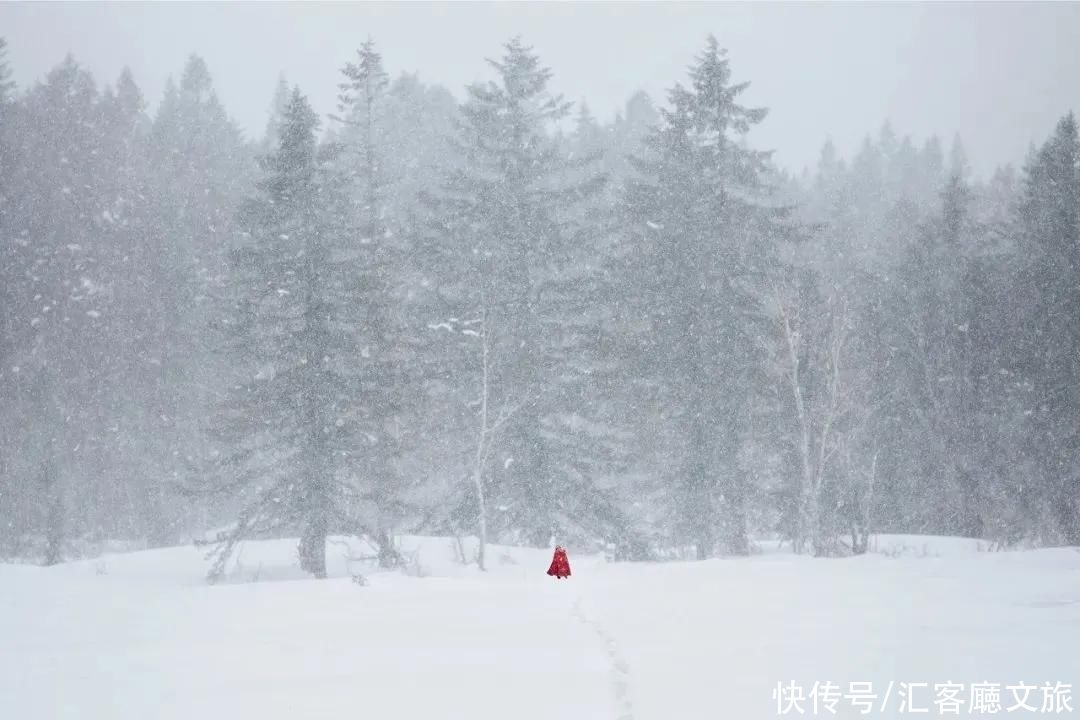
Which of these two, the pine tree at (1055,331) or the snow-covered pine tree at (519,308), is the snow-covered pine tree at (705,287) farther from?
the pine tree at (1055,331)

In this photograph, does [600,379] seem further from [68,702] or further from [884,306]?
[68,702]

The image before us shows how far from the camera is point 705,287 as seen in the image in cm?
2638

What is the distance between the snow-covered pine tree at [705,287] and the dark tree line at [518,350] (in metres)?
0.09

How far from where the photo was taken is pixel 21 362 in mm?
32906

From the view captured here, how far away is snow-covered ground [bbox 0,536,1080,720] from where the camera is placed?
7.76 metres

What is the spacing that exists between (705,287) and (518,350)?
6.12 m

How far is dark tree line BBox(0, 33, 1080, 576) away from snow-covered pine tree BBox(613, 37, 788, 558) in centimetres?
9

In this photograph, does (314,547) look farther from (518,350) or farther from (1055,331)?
(1055,331)

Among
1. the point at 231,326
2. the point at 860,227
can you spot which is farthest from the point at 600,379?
the point at 860,227

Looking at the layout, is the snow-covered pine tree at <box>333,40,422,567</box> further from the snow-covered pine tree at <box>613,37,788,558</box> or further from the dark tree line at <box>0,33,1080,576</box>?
the snow-covered pine tree at <box>613,37,788,558</box>

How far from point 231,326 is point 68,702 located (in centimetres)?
1575

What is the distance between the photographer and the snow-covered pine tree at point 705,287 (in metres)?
26.3

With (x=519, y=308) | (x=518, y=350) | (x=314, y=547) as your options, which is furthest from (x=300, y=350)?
(x=519, y=308)

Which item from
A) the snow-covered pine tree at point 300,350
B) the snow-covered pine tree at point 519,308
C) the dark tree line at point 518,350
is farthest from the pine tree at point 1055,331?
the snow-covered pine tree at point 300,350
